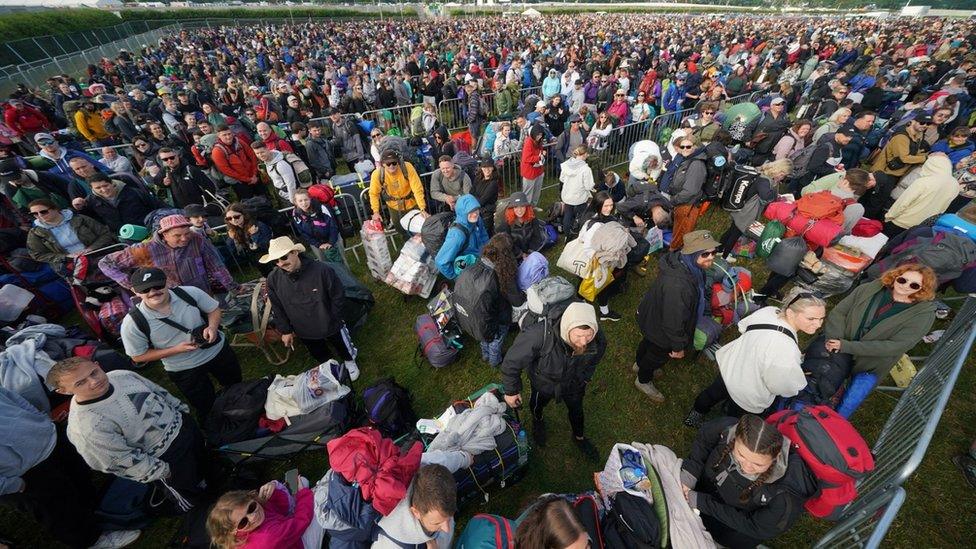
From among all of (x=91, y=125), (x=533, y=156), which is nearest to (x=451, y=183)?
(x=533, y=156)

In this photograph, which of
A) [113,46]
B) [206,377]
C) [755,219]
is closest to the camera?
[206,377]

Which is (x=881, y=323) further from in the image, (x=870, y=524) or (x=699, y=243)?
(x=870, y=524)

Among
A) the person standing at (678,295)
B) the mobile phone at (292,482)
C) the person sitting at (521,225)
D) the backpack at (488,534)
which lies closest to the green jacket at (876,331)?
the person standing at (678,295)

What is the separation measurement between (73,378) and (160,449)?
3.21 feet

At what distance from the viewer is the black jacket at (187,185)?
7.08 metres

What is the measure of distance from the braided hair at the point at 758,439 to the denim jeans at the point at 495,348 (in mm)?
2940

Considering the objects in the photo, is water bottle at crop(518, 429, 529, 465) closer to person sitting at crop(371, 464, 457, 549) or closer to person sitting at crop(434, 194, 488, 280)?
person sitting at crop(371, 464, 457, 549)

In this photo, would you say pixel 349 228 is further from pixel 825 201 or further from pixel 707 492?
pixel 825 201

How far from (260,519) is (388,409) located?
5.72 ft

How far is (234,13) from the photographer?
4816cm

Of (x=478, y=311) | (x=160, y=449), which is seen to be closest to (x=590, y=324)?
(x=478, y=311)

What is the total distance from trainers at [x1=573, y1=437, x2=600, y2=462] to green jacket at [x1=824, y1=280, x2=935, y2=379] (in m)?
2.90

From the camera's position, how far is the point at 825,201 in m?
5.24

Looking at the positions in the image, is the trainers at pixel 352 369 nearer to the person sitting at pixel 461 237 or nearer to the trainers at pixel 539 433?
the person sitting at pixel 461 237
